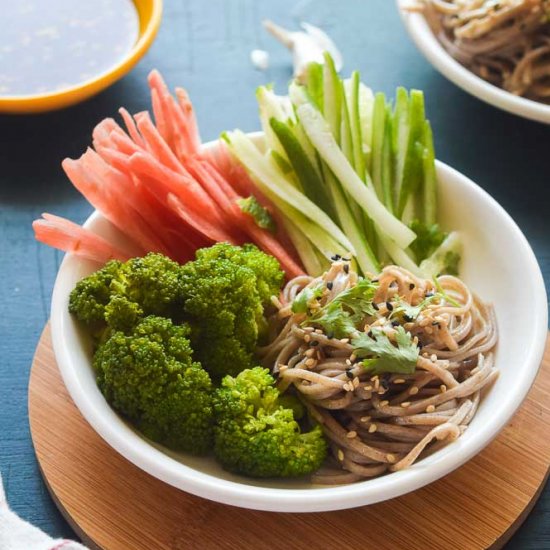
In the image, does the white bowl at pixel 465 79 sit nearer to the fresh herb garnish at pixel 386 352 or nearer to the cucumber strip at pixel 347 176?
the cucumber strip at pixel 347 176

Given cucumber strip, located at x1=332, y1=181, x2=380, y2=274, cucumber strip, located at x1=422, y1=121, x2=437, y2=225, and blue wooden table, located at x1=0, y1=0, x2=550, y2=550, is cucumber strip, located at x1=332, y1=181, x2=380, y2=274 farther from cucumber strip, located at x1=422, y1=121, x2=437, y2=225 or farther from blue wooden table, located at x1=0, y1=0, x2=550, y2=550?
blue wooden table, located at x1=0, y1=0, x2=550, y2=550

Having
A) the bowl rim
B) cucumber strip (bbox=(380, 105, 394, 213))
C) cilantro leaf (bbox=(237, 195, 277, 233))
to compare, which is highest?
cucumber strip (bbox=(380, 105, 394, 213))

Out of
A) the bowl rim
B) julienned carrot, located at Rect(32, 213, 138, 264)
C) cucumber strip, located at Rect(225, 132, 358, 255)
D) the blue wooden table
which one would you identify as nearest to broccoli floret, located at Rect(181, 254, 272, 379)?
julienned carrot, located at Rect(32, 213, 138, 264)

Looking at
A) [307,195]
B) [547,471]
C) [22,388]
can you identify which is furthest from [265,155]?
[547,471]

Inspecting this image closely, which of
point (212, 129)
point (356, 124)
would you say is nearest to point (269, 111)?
point (356, 124)

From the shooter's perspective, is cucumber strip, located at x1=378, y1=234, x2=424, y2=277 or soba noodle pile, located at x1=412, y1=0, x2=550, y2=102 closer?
cucumber strip, located at x1=378, y1=234, x2=424, y2=277

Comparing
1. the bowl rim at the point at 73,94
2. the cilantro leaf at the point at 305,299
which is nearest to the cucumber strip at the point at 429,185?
the cilantro leaf at the point at 305,299

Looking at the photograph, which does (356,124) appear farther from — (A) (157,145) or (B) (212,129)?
(B) (212,129)

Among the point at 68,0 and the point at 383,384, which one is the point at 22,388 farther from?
the point at 68,0
